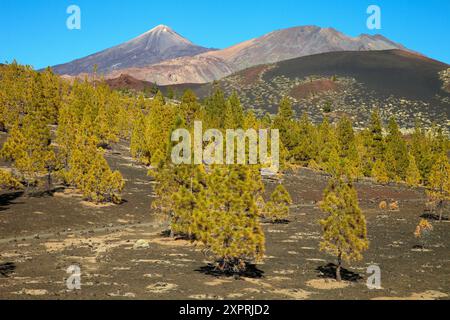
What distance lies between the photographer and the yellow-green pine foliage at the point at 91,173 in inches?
2368

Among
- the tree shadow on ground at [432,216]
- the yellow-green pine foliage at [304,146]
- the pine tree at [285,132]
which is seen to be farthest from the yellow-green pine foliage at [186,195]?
the yellow-green pine foliage at [304,146]

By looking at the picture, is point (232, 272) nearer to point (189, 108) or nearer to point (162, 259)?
point (162, 259)

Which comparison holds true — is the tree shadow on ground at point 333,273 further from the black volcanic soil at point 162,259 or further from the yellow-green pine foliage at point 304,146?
the yellow-green pine foliage at point 304,146

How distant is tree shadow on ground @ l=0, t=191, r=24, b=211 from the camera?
5345 cm

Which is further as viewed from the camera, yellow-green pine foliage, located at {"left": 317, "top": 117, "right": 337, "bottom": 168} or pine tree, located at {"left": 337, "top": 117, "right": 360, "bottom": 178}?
yellow-green pine foliage, located at {"left": 317, "top": 117, "right": 337, "bottom": 168}

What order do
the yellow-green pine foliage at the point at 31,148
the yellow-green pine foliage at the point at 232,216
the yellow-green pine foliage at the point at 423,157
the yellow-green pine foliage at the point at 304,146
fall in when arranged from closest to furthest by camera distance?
the yellow-green pine foliage at the point at 232,216, the yellow-green pine foliage at the point at 31,148, the yellow-green pine foliage at the point at 423,157, the yellow-green pine foliage at the point at 304,146

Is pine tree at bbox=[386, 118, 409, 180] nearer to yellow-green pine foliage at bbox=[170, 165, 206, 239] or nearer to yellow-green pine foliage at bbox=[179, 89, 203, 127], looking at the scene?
yellow-green pine foliage at bbox=[179, 89, 203, 127]

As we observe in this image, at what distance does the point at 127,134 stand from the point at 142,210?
6332 cm

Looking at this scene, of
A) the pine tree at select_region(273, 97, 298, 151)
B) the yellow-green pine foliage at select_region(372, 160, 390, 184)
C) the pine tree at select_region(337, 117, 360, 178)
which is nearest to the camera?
the yellow-green pine foliage at select_region(372, 160, 390, 184)

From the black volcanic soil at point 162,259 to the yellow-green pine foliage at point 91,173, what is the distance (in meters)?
2.18

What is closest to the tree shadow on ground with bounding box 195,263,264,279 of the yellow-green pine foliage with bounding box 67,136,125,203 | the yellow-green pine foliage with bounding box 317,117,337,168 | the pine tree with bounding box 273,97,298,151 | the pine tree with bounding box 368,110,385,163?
the yellow-green pine foliage with bounding box 67,136,125,203

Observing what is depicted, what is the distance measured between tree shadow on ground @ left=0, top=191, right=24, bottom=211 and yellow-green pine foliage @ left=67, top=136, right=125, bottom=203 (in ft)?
22.5

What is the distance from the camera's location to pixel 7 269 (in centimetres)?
3134
